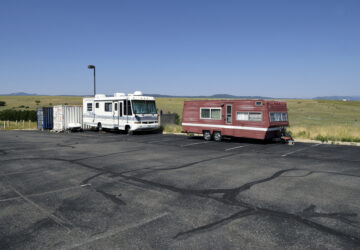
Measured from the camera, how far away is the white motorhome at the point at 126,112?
75.7ft

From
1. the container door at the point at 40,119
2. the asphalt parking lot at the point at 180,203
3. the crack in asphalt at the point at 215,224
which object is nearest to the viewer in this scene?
the asphalt parking lot at the point at 180,203

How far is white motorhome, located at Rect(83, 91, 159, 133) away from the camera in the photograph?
23.1 meters

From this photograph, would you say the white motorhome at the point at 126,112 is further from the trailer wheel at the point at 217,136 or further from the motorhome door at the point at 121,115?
the trailer wheel at the point at 217,136

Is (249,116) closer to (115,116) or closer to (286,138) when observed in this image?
(286,138)

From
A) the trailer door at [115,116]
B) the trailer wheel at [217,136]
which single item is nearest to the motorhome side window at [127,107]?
the trailer door at [115,116]

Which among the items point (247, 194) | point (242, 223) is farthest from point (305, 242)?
point (247, 194)

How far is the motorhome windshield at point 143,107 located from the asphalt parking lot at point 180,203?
10.7 meters

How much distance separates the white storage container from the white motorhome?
2.83 metres

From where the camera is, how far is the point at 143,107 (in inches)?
929

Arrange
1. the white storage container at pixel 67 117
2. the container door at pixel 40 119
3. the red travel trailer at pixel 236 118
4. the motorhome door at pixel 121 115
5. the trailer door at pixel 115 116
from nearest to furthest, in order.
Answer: the red travel trailer at pixel 236 118
the motorhome door at pixel 121 115
the trailer door at pixel 115 116
the white storage container at pixel 67 117
the container door at pixel 40 119

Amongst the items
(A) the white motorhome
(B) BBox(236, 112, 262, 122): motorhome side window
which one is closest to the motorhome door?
(A) the white motorhome

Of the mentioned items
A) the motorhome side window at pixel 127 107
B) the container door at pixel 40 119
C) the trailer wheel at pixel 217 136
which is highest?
the motorhome side window at pixel 127 107

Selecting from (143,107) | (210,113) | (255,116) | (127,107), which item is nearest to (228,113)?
(210,113)

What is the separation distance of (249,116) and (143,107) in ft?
30.1
